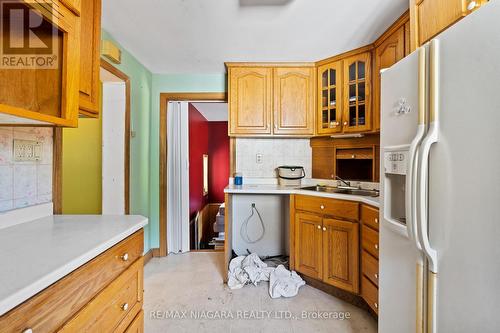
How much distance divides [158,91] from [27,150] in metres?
1.94

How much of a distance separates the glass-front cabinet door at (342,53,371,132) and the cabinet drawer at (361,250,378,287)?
43.1 inches

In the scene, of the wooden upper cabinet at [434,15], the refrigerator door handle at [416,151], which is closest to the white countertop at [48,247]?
the refrigerator door handle at [416,151]

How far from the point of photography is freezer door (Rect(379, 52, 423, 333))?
0.92 meters

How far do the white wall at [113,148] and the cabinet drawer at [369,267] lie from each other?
224 cm

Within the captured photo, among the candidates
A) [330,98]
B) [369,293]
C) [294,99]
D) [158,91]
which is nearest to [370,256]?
[369,293]

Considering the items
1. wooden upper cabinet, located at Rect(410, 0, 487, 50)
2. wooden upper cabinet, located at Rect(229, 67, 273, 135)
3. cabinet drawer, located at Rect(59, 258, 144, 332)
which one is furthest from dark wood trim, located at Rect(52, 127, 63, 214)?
wooden upper cabinet, located at Rect(410, 0, 487, 50)

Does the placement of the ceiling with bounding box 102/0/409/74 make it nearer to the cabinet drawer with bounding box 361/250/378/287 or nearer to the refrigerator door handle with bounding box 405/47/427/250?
the refrigerator door handle with bounding box 405/47/427/250

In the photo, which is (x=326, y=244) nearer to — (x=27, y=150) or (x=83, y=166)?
(x=27, y=150)

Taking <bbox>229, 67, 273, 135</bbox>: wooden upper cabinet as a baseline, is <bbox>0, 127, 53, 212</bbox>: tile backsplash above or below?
below

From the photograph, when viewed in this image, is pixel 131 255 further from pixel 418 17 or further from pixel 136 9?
pixel 418 17

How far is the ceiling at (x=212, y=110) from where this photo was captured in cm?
406

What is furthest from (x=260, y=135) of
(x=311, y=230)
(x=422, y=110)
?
(x=422, y=110)

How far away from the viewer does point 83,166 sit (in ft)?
8.12

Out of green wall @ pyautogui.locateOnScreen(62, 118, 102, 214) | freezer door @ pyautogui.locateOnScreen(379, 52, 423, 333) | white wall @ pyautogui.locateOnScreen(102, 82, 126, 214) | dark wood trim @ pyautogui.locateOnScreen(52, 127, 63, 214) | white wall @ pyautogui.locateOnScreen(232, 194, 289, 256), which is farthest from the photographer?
white wall @ pyautogui.locateOnScreen(232, 194, 289, 256)
